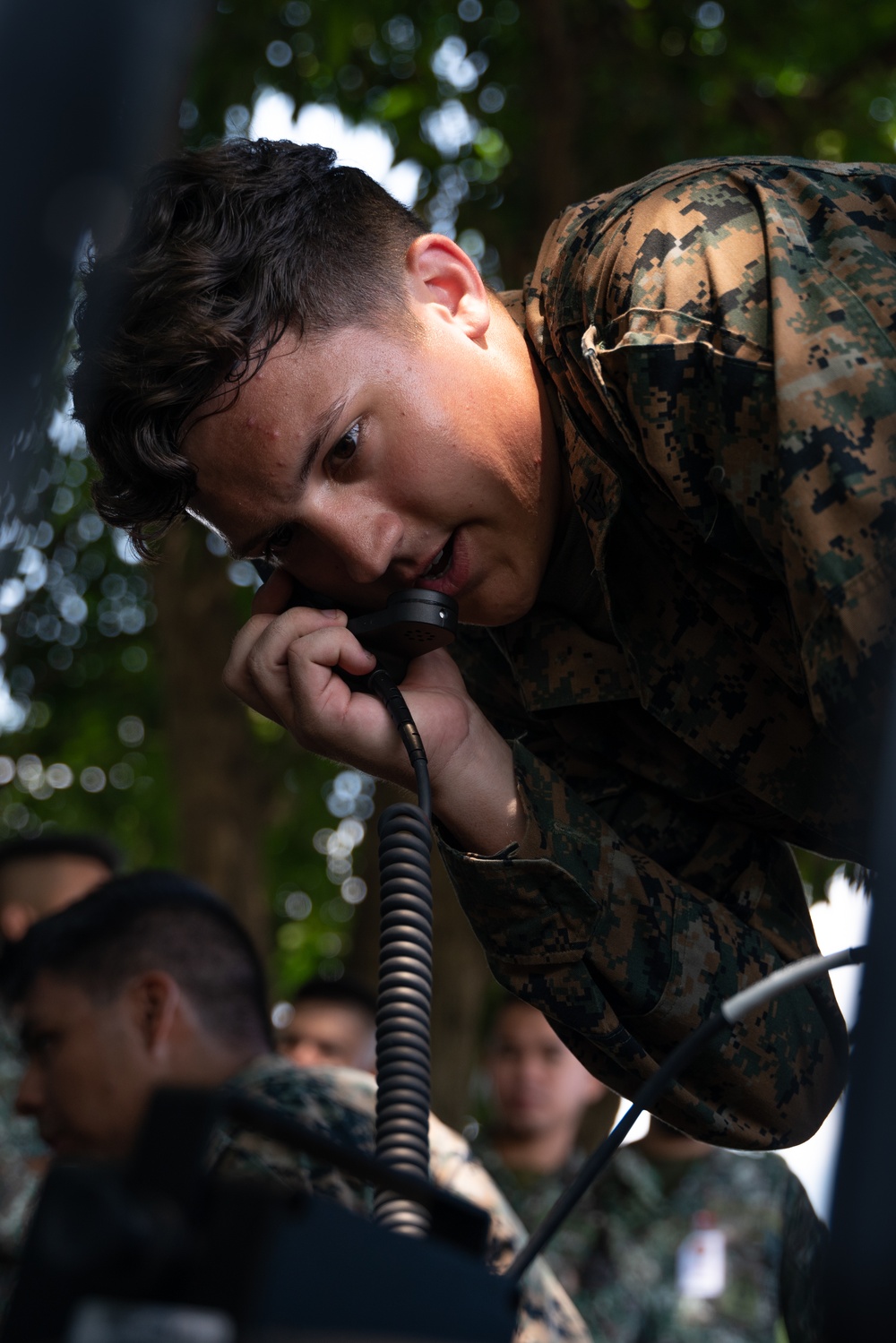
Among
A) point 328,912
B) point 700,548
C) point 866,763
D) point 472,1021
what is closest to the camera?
point 866,763

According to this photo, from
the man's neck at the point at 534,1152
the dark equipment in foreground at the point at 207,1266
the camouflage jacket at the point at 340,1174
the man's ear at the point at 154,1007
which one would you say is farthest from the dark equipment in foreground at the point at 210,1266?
the man's neck at the point at 534,1152

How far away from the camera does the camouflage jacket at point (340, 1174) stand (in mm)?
2420

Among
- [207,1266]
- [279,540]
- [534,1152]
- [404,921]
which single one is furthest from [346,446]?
[534,1152]

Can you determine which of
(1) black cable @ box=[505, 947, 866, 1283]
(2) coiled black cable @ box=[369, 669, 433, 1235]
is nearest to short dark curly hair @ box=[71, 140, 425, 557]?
(2) coiled black cable @ box=[369, 669, 433, 1235]

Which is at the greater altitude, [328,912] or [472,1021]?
[472,1021]

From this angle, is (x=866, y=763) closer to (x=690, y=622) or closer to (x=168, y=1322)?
(x=690, y=622)

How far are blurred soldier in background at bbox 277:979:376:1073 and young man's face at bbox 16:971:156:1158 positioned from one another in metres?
1.99

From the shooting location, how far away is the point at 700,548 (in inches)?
68.2

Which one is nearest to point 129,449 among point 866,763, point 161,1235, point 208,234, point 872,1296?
point 208,234

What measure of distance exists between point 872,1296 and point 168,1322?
31 centimetres

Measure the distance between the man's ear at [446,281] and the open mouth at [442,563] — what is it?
311 mm

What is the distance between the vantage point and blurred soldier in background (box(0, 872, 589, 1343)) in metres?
3.17

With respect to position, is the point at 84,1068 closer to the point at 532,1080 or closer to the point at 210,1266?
the point at 532,1080

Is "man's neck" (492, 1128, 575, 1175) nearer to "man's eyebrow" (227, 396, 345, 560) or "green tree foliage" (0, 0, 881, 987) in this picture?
"green tree foliage" (0, 0, 881, 987)
